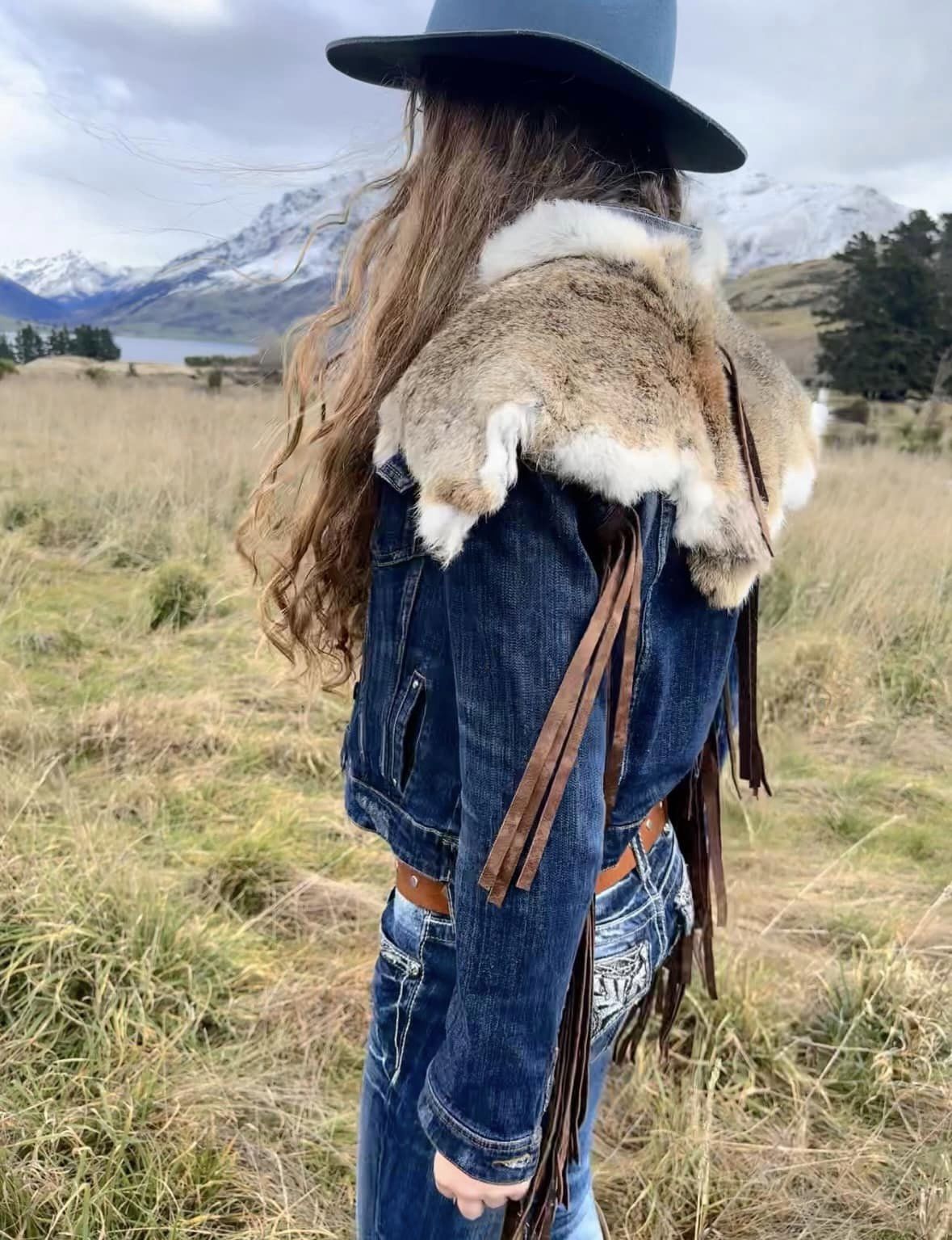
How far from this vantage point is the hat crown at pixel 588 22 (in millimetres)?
852

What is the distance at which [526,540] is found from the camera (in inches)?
29.0

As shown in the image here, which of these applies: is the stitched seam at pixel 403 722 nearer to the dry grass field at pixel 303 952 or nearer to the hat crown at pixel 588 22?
the dry grass field at pixel 303 952

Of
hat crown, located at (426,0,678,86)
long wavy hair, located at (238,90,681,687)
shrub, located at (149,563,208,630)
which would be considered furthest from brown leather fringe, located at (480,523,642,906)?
A: shrub, located at (149,563,208,630)

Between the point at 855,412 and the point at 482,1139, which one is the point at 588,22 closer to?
the point at 482,1139

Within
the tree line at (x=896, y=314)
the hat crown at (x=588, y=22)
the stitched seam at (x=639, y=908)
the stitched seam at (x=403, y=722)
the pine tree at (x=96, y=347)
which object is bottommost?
the stitched seam at (x=639, y=908)

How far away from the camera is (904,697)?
14.8 feet

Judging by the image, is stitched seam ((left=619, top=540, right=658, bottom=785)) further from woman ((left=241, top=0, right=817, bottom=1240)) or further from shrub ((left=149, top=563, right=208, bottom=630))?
shrub ((left=149, top=563, right=208, bottom=630))

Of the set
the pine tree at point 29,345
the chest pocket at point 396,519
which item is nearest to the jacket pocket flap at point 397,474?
the chest pocket at point 396,519

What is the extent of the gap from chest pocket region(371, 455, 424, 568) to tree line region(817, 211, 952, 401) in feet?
66.0

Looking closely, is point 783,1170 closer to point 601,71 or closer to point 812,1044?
point 812,1044

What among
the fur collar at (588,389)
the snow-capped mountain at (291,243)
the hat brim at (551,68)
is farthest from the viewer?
the snow-capped mountain at (291,243)

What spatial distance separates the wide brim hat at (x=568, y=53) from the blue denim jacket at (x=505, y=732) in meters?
0.40

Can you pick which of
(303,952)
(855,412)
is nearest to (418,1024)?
(303,952)

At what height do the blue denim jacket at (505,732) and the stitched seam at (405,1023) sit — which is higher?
the blue denim jacket at (505,732)
